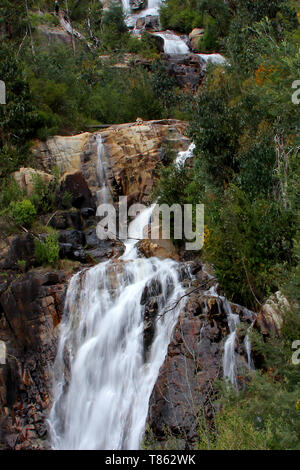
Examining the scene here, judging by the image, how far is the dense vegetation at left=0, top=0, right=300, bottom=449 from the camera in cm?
715

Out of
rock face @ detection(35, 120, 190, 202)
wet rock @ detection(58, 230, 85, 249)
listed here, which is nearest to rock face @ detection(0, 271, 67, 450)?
wet rock @ detection(58, 230, 85, 249)

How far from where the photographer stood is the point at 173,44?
35.7 m

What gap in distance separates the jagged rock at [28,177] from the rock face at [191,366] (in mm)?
9535

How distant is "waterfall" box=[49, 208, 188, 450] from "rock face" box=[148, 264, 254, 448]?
1.44 ft

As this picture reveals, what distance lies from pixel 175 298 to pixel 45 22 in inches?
1183

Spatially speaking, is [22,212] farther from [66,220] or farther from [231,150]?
[231,150]

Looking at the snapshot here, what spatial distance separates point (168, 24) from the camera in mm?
39219

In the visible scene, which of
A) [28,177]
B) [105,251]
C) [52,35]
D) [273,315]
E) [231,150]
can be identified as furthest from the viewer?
[52,35]

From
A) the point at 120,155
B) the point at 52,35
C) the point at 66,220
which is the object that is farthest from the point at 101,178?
the point at 52,35

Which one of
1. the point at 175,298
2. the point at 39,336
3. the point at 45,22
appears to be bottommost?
the point at 39,336

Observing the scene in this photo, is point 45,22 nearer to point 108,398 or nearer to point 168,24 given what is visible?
point 168,24

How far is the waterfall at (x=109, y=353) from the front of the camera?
1014 centimetres

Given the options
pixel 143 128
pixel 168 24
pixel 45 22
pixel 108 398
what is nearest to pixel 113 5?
pixel 168 24

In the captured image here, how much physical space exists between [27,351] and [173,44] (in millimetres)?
29867
